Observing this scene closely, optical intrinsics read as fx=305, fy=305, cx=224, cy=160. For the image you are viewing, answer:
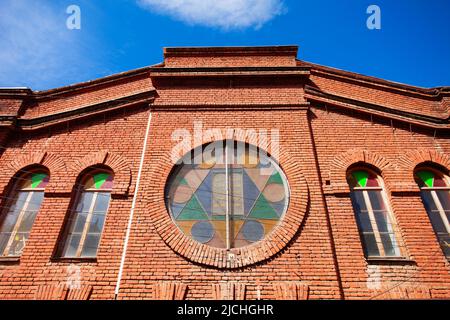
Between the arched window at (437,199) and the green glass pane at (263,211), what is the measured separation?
3189mm

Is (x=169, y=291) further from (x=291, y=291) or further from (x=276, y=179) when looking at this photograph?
(x=276, y=179)

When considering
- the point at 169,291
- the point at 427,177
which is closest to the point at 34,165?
the point at 169,291

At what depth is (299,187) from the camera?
20.0ft

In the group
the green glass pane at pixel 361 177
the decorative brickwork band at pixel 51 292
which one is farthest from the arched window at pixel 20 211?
→ the green glass pane at pixel 361 177

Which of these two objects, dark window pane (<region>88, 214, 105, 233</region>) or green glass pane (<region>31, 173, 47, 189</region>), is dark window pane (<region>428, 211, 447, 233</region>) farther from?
green glass pane (<region>31, 173, 47, 189</region>)

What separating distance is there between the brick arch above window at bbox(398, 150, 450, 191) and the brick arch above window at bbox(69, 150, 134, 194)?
5.71 meters

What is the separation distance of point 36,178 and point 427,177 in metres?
8.61

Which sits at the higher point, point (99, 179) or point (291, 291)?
point (99, 179)

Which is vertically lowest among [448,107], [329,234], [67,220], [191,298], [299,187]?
[191,298]

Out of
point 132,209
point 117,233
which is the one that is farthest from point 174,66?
point 117,233

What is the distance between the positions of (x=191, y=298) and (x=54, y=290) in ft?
7.59

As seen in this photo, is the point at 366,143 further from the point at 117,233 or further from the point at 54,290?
the point at 54,290

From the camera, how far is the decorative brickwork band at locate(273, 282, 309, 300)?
4863mm

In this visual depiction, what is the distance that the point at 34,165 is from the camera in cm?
676
